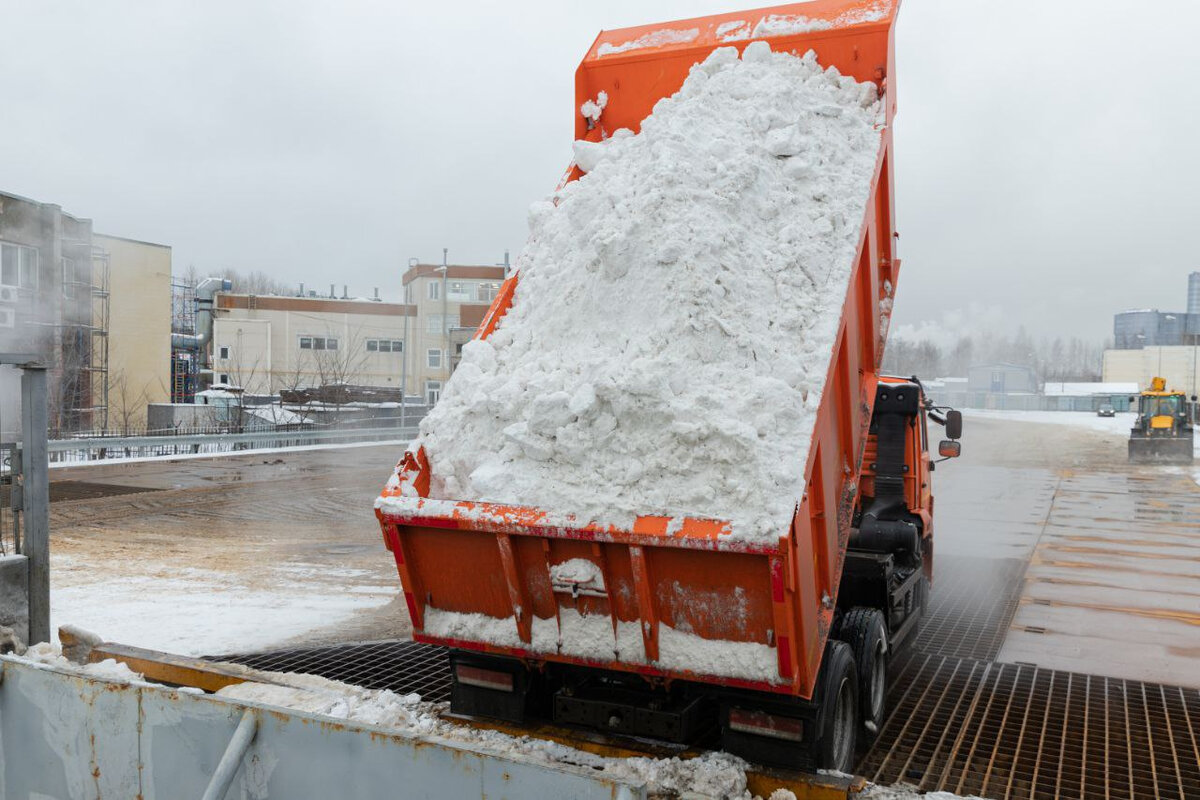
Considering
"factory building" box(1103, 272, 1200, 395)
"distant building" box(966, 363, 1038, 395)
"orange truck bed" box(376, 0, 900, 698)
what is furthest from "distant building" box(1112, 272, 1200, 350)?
"orange truck bed" box(376, 0, 900, 698)

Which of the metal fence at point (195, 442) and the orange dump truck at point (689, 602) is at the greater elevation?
the orange dump truck at point (689, 602)

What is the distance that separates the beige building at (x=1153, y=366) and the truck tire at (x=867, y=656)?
9743 cm

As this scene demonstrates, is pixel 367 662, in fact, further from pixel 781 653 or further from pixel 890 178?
pixel 890 178

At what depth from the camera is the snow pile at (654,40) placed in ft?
20.2

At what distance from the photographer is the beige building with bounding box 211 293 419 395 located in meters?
50.6

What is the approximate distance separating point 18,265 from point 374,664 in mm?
17893

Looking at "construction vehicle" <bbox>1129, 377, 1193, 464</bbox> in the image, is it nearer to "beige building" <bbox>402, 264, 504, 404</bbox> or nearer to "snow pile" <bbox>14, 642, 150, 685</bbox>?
"snow pile" <bbox>14, 642, 150, 685</bbox>

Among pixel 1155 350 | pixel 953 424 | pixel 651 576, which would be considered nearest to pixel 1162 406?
pixel 953 424

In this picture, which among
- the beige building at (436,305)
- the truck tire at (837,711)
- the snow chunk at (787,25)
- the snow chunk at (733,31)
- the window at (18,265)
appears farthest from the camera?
the beige building at (436,305)

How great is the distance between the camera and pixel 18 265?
1978 cm

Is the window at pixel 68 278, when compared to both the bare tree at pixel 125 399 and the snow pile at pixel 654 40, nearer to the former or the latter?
the bare tree at pixel 125 399

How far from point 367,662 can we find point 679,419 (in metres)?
3.93

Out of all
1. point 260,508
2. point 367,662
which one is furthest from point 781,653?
point 260,508

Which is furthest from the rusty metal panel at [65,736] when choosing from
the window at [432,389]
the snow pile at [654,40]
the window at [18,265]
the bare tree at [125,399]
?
the window at [432,389]
